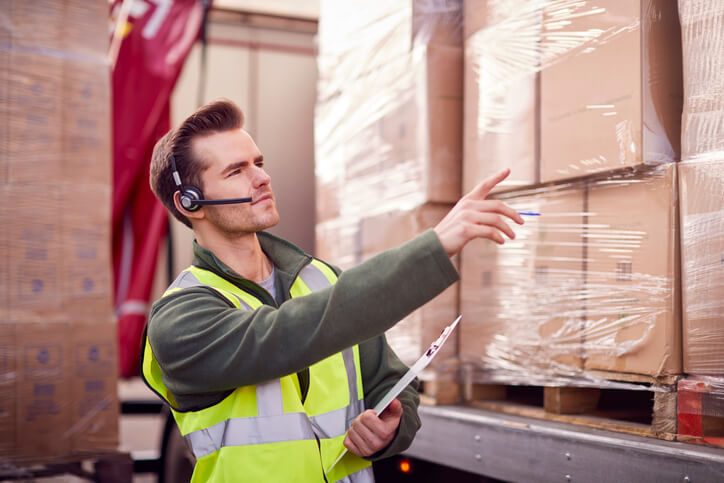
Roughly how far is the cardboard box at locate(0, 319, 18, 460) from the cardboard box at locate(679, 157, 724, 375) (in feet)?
7.87

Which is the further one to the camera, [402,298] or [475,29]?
[475,29]

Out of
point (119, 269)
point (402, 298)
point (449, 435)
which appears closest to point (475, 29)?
point (449, 435)

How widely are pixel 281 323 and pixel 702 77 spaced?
4.04 feet

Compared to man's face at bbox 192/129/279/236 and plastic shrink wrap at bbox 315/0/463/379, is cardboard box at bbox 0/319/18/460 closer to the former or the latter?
plastic shrink wrap at bbox 315/0/463/379

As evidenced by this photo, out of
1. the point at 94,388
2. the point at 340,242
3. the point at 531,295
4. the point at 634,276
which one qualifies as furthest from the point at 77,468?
the point at 634,276

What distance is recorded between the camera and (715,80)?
1846mm

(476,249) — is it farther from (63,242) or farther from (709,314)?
(63,242)

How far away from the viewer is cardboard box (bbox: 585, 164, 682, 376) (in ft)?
6.33

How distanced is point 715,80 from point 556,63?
505mm

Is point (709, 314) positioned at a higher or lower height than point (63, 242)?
lower

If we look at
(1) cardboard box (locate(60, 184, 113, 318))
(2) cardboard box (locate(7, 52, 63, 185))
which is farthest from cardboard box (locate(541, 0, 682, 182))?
(2) cardboard box (locate(7, 52, 63, 185))

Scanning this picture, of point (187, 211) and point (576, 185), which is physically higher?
point (576, 185)

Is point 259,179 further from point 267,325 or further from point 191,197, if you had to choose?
point 267,325

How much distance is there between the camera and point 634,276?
2006 millimetres
